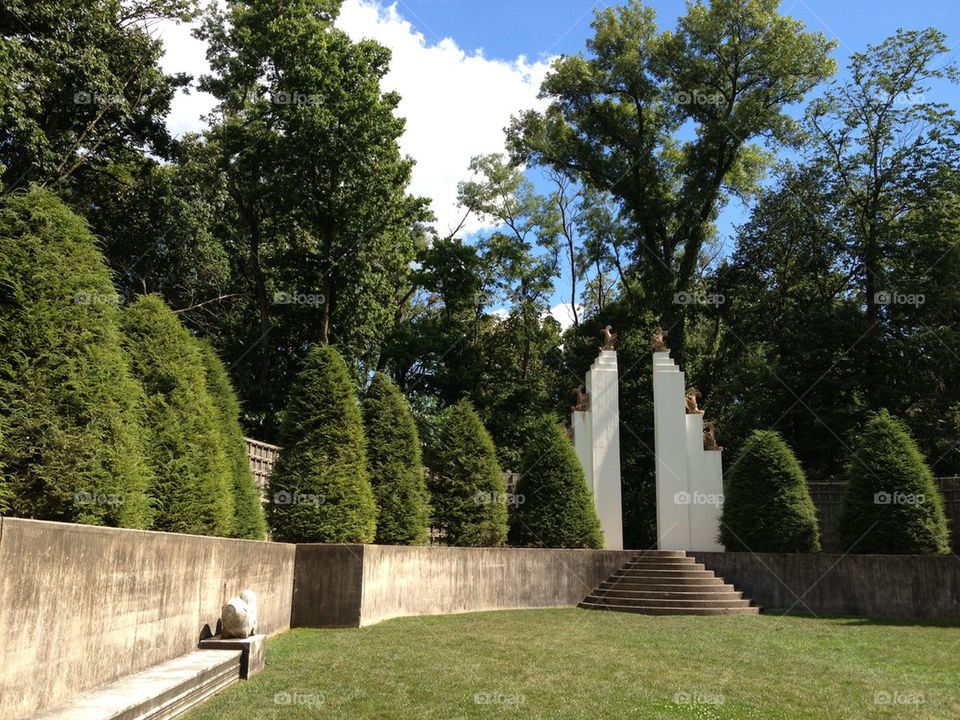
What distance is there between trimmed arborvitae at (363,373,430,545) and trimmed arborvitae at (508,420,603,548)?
3521 millimetres

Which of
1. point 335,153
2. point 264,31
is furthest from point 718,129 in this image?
point 264,31

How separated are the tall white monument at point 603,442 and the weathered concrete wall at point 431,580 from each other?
2.15m

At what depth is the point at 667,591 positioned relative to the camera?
15859mm

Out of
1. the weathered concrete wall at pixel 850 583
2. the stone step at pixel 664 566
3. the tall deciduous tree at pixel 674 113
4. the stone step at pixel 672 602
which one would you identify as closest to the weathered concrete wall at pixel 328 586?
the stone step at pixel 672 602

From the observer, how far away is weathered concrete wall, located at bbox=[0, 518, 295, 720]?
4.22 m

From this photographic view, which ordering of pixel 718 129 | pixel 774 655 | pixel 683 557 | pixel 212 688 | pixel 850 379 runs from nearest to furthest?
pixel 212 688 < pixel 774 655 < pixel 683 557 < pixel 850 379 < pixel 718 129

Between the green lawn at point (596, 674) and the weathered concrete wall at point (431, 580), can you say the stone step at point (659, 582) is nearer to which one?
the weathered concrete wall at point (431, 580)

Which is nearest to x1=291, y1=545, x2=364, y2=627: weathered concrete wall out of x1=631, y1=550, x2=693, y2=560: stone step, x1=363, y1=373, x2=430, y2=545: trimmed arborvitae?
x1=363, y1=373, x2=430, y2=545: trimmed arborvitae

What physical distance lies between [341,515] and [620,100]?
25936 millimetres

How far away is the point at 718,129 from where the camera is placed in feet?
93.4

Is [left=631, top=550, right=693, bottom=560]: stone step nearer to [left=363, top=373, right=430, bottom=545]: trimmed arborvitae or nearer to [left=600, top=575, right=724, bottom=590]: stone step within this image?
[left=600, top=575, right=724, bottom=590]: stone step

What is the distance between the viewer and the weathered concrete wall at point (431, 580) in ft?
37.1

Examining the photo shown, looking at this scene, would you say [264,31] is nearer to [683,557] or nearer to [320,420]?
[320,420]

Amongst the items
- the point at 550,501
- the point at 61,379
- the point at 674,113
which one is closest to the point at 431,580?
the point at 550,501
